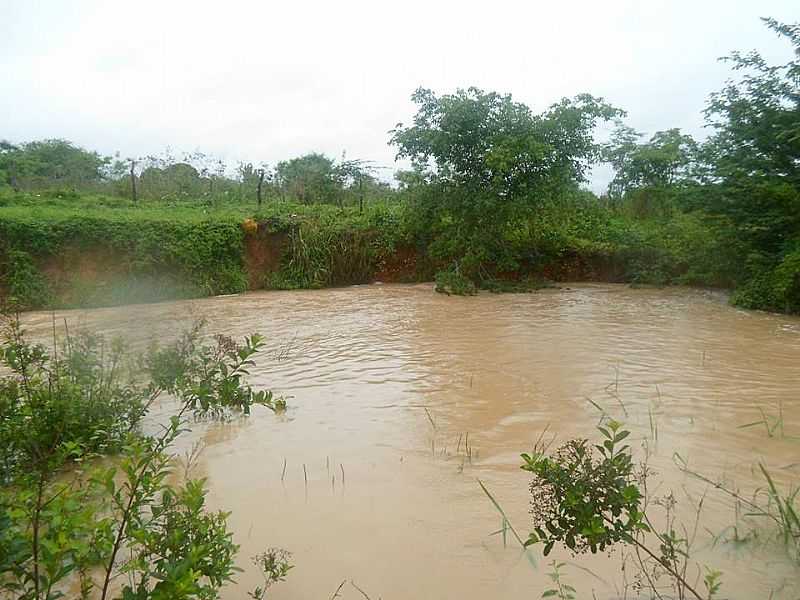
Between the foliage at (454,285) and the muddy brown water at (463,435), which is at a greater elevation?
the foliage at (454,285)

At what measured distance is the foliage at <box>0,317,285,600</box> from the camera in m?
1.79

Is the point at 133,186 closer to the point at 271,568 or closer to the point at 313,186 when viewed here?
the point at 313,186

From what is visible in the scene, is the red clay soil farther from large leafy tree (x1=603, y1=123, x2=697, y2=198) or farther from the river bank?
large leafy tree (x1=603, y1=123, x2=697, y2=198)

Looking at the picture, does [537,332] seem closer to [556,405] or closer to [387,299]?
[556,405]

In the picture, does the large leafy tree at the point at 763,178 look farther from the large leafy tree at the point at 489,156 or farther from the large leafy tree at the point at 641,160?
the large leafy tree at the point at 641,160

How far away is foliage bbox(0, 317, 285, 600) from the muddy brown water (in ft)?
1.45

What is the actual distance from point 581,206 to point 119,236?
9.64 metres

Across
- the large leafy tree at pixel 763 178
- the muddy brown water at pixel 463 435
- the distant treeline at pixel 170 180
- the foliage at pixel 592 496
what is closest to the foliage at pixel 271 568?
the muddy brown water at pixel 463 435

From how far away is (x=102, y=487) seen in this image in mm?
3199

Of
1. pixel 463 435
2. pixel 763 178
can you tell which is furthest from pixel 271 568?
pixel 763 178

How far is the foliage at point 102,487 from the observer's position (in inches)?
70.4

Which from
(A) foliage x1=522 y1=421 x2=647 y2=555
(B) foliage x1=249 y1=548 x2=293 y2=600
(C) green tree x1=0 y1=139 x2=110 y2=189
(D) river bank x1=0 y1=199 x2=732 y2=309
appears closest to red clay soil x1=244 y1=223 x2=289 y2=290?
(D) river bank x1=0 y1=199 x2=732 y2=309

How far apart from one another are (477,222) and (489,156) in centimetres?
176

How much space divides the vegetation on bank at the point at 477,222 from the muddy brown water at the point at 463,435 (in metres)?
2.44
